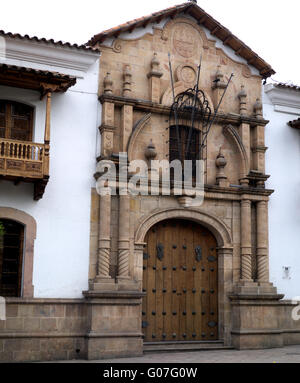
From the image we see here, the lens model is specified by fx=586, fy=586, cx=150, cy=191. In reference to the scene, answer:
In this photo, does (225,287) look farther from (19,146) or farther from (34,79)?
(34,79)

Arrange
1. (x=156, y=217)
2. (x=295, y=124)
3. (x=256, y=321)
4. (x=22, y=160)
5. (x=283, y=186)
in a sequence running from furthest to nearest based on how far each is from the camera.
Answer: (x=295, y=124) < (x=283, y=186) < (x=256, y=321) < (x=156, y=217) < (x=22, y=160)

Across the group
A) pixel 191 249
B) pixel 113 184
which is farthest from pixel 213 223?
pixel 113 184

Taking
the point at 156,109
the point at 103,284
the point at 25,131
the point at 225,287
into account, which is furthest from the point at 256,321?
the point at 25,131

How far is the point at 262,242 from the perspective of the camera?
50.1 ft

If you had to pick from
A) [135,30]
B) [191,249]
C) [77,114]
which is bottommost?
[191,249]

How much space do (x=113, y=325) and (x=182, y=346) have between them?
2058mm

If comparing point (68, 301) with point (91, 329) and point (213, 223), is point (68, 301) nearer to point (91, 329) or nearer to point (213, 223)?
point (91, 329)

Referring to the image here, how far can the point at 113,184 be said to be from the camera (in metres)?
13.9

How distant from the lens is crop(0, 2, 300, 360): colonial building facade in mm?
13102

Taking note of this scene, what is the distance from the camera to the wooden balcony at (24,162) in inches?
483

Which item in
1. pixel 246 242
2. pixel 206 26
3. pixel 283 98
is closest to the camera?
pixel 246 242

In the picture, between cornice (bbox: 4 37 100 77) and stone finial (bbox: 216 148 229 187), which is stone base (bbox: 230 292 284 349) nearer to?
stone finial (bbox: 216 148 229 187)

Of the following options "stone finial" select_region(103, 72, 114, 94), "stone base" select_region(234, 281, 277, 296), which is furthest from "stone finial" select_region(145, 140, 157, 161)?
"stone base" select_region(234, 281, 277, 296)
